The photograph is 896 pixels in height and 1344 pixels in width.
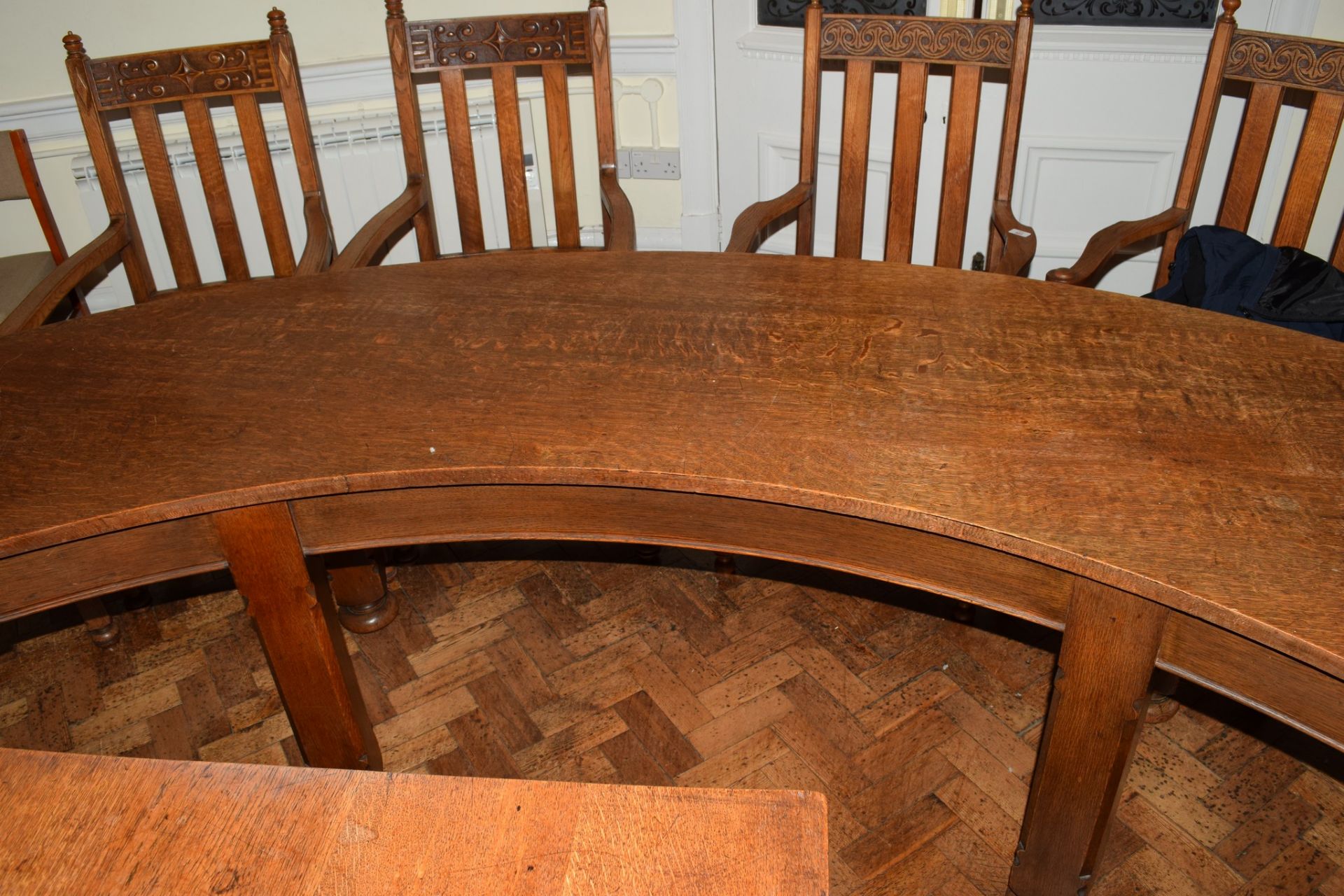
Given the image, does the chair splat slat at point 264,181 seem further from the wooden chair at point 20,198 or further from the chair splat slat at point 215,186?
the wooden chair at point 20,198

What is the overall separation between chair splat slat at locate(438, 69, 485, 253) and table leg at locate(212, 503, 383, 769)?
38.1 inches

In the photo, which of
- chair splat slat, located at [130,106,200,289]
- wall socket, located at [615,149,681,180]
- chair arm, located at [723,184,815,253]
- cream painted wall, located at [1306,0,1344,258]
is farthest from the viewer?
wall socket, located at [615,149,681,180]

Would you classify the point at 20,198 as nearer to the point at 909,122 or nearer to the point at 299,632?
the point at 299,632

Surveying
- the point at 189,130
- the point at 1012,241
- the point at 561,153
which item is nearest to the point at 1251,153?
the point at 1012,241

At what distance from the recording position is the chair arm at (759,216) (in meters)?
1.94

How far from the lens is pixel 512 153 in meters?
2.11

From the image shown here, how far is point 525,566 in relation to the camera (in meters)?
2.21

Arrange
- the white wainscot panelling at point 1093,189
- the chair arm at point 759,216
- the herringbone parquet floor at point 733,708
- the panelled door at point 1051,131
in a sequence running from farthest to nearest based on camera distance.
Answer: the white wainscot panelling at point 1093,189 → the panelled door at point 1051,131 → the chair arm at point 759,216 → the herringbone parquet floor at point 733,708

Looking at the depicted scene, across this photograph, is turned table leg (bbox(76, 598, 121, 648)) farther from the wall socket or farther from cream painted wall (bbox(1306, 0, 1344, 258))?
cream painted wall (bbox(1306, 0, 1344, 258))

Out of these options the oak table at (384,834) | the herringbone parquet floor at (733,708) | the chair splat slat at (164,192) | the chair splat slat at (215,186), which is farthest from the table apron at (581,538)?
the chair splat slat at (215,186)

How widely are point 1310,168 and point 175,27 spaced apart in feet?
8.22

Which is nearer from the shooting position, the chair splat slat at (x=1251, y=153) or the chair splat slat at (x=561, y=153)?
the chair splat slat at (x=1251, y=153)

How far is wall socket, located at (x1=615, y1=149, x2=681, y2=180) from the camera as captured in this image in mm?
2984

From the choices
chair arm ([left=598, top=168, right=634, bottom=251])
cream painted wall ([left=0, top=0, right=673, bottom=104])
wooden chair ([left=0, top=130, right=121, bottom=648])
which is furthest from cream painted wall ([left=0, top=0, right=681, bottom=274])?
chair arm ([left=598, top=168, right=634, bottom=251])
